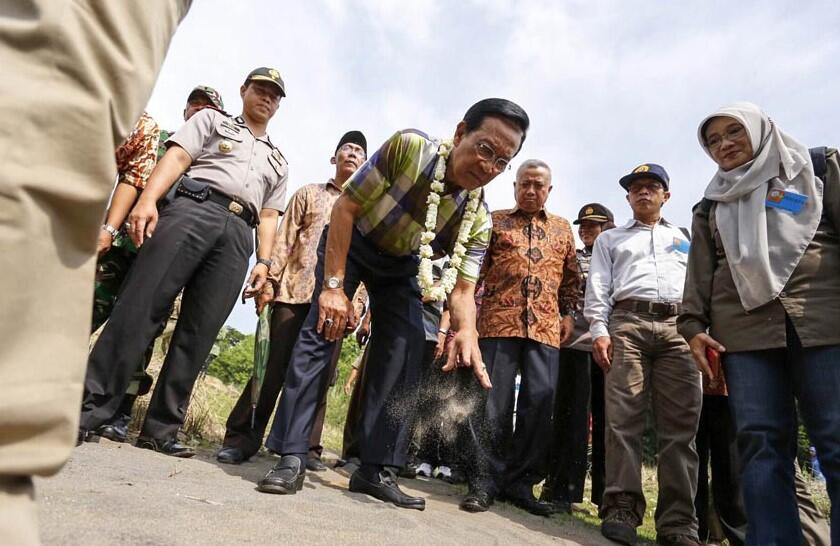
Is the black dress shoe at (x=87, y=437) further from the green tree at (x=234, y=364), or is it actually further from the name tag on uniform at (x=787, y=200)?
the green tree at (x=234, y=364)

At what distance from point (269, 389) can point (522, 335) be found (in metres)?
1.56

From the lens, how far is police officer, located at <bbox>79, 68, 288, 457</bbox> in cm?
289

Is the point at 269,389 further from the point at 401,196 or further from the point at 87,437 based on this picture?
the point at 401,196

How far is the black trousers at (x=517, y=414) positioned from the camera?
3594mm

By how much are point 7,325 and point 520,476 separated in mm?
3345

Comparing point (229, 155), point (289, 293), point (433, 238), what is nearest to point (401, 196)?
point (433, 238)

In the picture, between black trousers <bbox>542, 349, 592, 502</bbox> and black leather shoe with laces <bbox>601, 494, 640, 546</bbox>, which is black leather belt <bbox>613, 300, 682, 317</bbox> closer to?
black trousers <bbox>542, 349, 592, 502</bbox>

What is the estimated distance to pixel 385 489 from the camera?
2820 millimetres

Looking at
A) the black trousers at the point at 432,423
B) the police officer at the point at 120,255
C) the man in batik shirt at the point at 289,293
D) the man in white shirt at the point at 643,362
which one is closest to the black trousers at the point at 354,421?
the man in batik shirt at the point at 289,293

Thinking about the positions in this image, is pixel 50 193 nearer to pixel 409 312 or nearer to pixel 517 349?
pixel 409 312

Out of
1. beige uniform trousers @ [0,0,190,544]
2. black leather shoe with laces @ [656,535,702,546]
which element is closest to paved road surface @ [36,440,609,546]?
black leather shoe with laces @ [656,535,702,546]

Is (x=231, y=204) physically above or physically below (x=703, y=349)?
above

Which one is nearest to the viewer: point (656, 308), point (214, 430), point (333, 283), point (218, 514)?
point (218, 514)

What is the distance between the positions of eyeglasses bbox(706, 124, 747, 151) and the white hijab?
0.03 metres
